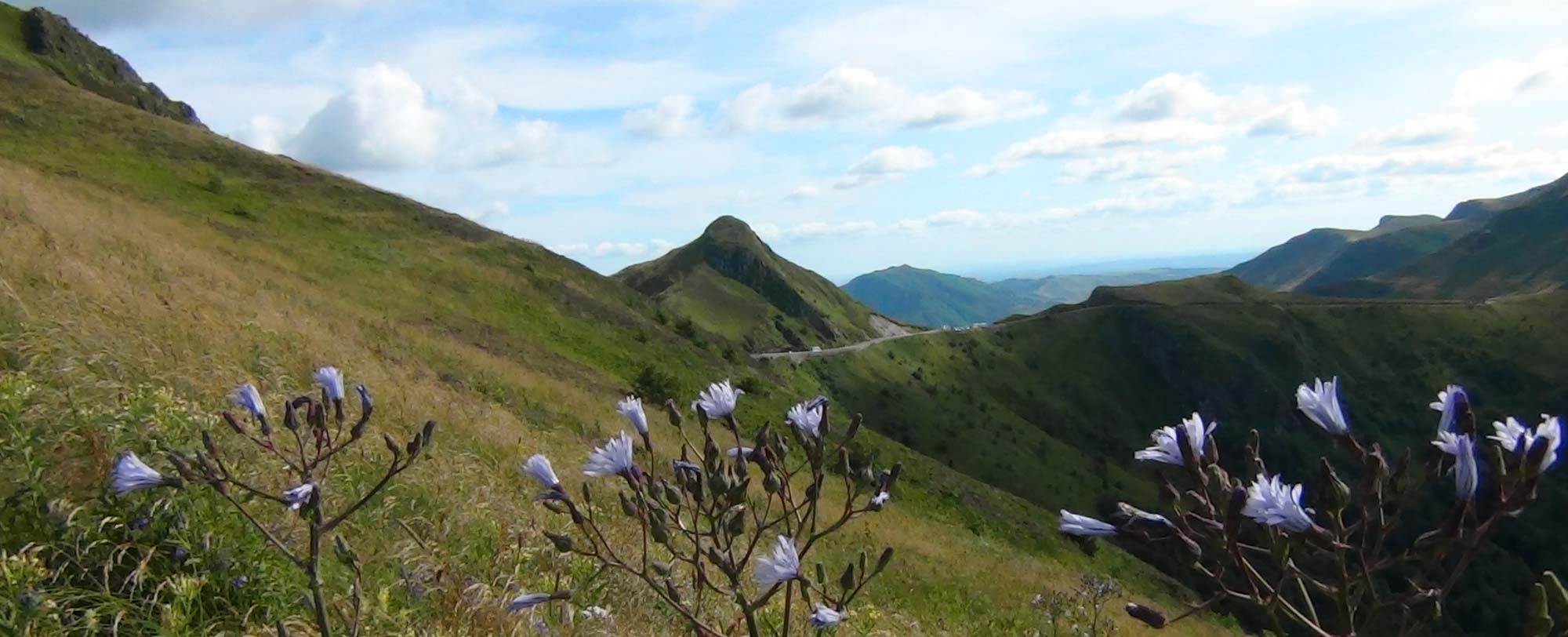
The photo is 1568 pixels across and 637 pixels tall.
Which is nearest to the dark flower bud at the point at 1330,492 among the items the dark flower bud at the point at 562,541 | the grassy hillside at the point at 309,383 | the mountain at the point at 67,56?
the dark flower bud at the point at 562,541

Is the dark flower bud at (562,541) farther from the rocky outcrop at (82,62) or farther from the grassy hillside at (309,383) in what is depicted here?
the rocky outcrop at (82,62)

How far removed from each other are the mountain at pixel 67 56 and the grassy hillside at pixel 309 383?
1974 centimetres

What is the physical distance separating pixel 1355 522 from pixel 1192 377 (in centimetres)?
13264

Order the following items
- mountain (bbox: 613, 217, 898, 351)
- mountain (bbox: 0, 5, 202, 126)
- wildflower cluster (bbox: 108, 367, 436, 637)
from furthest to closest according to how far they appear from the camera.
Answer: mountain (bbox: 613, 217, 898, 351) → mountain (bbox: 0, 5, 202, 126) → wildflower cluster (bbox: 108, 367, 436, 637)

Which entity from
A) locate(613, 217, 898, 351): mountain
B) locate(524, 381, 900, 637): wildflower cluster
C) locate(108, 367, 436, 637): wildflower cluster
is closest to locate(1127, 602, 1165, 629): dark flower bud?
locate(524, 381, 900, 637): wildflower cluster

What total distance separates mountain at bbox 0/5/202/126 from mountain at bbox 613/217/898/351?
56152 millimetres

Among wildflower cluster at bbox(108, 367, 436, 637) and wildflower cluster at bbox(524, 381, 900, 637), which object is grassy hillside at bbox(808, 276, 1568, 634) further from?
wildflower cluster at bbox(108, 367, 436, 637)

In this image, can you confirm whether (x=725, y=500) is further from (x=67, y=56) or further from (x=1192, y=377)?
(x=1192, y=377)

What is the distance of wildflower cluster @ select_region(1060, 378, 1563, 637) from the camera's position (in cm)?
241

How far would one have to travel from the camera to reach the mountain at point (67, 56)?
208 ft

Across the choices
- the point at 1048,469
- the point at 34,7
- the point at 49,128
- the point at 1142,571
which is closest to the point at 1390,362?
the point at 1048,469

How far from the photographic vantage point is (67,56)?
2756 inches

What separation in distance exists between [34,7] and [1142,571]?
88.7 m

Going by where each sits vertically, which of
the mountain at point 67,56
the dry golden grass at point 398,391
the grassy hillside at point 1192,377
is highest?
the mountain at point 67,56
